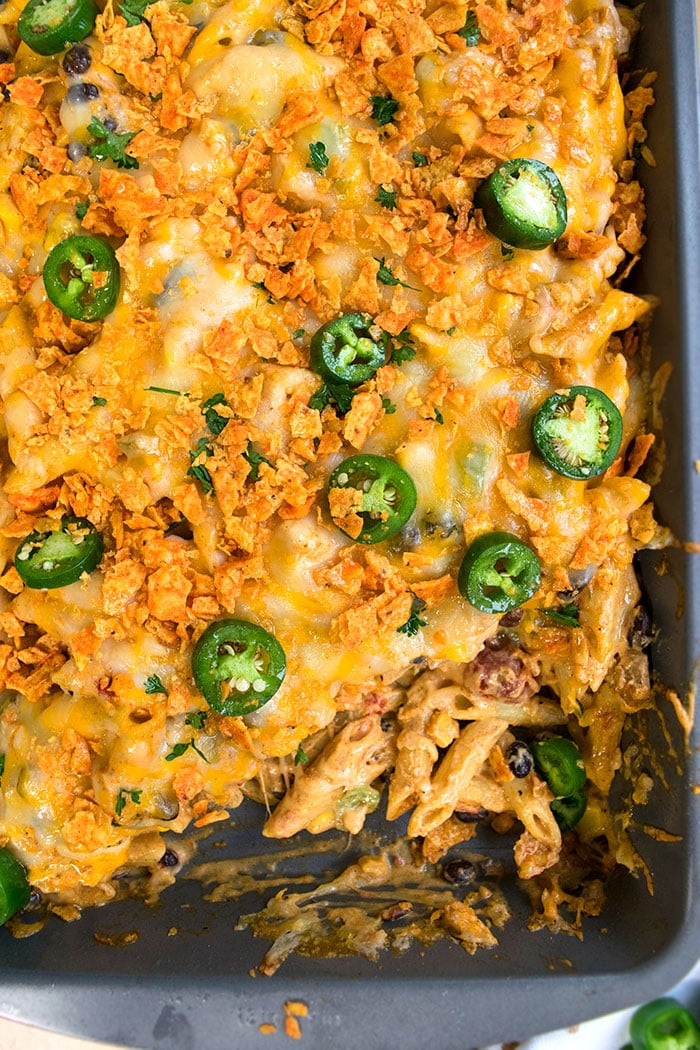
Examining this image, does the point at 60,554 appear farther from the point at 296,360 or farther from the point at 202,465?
the point at 296,360

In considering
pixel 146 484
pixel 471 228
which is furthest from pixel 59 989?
pixel 471 228

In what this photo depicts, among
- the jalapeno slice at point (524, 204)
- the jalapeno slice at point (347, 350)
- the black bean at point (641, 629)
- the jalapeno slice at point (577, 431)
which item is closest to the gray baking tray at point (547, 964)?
the black bean at point (641, 629)

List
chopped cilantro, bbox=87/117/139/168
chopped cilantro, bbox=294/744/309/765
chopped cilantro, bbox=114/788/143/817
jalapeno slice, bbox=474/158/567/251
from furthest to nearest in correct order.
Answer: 1. chopped cilantro, bbox=294/744/309/765
2. chopped cilantro, bbox=114/788/143/817
3. chopped cilantro, bbox=87/117/139/168
4. jalapeno slice, bbox=474/158/567/251

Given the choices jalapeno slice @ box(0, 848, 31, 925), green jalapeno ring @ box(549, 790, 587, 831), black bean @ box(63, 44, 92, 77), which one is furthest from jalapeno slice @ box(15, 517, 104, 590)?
green jalapeno ring @ box(549, 790, 587, 831)

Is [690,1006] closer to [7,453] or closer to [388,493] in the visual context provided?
[388,493]

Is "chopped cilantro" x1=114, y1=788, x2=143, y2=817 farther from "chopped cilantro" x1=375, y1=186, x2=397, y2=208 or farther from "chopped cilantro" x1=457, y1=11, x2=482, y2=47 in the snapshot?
"chopped cilantro" x1=457, y1=11, x2=482, y2=47

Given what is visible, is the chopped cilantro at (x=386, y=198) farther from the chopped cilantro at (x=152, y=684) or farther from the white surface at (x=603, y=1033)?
the white surface at (x=603, y=1033)

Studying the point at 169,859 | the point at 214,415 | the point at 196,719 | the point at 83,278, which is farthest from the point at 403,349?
the point at 169,859
